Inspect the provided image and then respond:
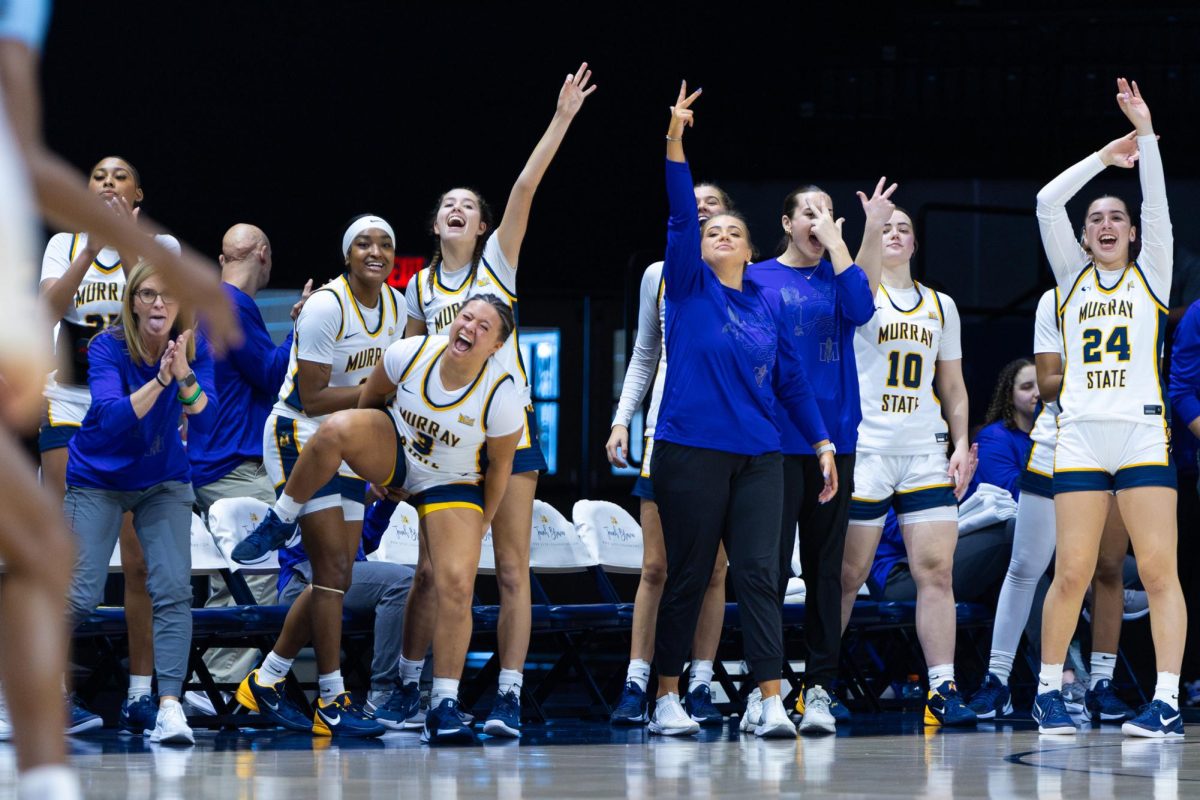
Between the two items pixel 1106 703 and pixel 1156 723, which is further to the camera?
pixel 1106 703

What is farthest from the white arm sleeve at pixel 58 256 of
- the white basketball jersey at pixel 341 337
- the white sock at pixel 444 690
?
the white sock at pixel 444 690

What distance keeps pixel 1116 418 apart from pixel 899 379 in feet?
2.88

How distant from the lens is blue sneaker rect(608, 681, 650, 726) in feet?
17.9

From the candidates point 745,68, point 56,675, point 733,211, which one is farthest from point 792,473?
point 745,68

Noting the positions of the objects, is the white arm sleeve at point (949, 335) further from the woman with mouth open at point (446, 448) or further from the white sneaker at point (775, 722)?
the woman with mouth open at point (446, 448)

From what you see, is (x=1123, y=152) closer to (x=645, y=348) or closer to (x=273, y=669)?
(x=645, y=348)

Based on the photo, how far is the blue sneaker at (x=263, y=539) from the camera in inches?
191

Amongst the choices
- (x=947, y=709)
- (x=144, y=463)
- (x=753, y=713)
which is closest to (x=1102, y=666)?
(x=947, y=709)

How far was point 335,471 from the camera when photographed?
195 inches

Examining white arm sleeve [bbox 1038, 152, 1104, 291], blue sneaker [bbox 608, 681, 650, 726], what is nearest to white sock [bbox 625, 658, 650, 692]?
blue sneaker [bbox 608, 681, 650, 726]

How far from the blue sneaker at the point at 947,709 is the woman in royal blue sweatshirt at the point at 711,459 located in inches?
33.1

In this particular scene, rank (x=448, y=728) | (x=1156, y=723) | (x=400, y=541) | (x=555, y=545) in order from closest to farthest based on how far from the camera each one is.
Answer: (x=448, y=728)
(x=1156, y=723)
(x=400, y=541)
(x=555, y=545)

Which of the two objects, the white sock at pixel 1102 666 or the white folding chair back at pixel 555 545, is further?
the white folding chair back at pixel 555 545

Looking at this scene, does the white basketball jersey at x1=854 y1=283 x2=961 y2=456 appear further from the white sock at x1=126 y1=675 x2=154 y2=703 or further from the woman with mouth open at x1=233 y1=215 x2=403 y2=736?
the white sock at x1=126 y1=675 x2=154 y2=703
